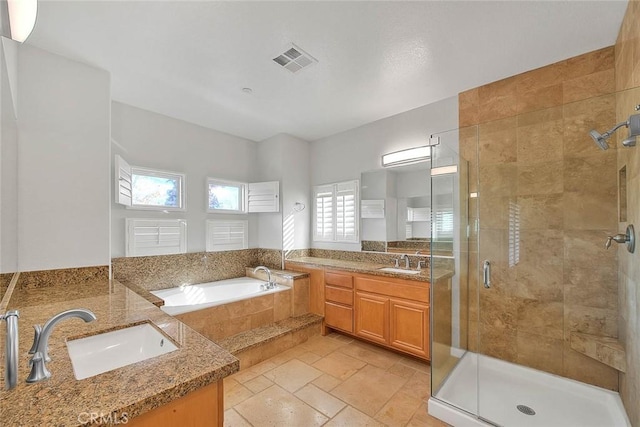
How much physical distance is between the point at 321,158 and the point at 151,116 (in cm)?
232

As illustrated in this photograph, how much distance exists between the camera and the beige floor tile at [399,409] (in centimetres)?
188

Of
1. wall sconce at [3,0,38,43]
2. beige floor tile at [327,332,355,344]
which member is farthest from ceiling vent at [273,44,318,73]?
beige floor tile at [327,332,355,344]

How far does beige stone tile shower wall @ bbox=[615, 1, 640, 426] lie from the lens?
1539mm

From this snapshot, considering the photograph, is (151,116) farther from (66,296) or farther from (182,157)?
(66,296)

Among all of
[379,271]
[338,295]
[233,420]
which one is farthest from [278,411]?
[379,271]

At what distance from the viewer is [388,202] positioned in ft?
11.3

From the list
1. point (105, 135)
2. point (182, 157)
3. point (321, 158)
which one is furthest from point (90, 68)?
point (321, 158)

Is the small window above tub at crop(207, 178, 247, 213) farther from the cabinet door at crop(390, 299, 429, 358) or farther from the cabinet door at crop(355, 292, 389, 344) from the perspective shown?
→ the cabinet door at crop(390, 299, 429, 358)

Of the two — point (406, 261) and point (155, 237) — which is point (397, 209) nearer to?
point (406, 261)

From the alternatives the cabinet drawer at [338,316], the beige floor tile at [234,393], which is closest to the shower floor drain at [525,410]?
the cabinet drawer at [338,316]

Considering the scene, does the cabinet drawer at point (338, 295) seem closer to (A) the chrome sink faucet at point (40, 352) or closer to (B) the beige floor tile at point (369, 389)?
(B) the beige floor tile at point (369, 389)

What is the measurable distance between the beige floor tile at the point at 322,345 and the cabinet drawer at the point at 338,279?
0.65 meters

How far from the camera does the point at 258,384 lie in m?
2.28

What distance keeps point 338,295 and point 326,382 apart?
1.05 meters
